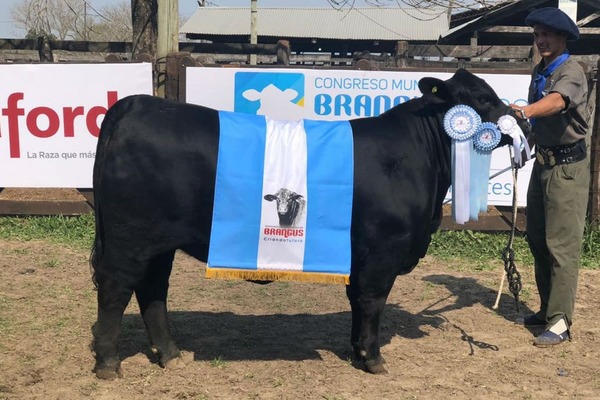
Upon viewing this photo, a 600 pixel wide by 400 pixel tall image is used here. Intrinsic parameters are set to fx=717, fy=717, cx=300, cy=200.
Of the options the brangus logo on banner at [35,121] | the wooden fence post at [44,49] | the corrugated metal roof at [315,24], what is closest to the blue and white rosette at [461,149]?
the brangus logo on banner at [35,121]

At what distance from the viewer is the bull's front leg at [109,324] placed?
4.18 metres

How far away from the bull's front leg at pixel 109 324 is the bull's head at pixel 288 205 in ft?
3.25

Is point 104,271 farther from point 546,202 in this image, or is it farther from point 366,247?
point 546,202

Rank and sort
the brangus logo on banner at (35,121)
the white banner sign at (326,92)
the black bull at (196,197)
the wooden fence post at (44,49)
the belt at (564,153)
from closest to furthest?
1. the black bull at (196,197)
2. the belt at (564,153)
3. the white banner sign at (326,92)
4. the brangus logo on banner at (35,121)
5. the wooden fence post at (44,49)

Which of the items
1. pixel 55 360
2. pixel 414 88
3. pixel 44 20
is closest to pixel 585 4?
pixel 414 88

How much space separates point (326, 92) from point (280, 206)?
14.3 ft

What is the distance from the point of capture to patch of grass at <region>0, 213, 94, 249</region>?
7.86 metres

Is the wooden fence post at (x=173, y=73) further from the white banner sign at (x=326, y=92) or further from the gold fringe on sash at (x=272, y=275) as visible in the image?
the gold fringe on sash at (x=272, y=275)

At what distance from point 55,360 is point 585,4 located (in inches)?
660

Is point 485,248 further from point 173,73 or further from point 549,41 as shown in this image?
point 173,73

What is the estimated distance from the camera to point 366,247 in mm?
4273

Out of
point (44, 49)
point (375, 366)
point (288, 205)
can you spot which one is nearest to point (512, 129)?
point (288, 205)

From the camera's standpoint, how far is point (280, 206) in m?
4.15

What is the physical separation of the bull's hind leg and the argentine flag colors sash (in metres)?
0.51
